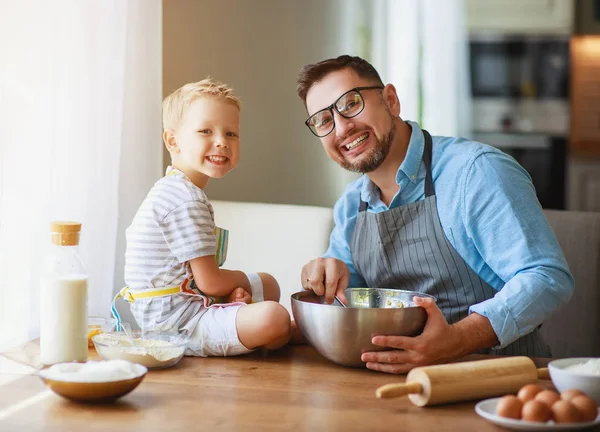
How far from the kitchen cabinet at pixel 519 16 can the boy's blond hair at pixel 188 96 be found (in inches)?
99.4

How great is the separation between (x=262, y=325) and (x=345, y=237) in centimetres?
59

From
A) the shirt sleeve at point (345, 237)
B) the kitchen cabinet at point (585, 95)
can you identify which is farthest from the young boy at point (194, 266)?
the kitchen cabinet at point (585, 95)

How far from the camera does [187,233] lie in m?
1.45

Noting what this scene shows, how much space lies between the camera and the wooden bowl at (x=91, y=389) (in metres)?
1.10

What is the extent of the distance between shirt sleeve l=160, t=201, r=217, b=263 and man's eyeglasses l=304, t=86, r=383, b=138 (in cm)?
42

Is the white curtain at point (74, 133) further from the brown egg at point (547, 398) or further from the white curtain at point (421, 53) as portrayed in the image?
the brown egg at point (547, 398)

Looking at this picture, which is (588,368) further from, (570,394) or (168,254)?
(168,254)

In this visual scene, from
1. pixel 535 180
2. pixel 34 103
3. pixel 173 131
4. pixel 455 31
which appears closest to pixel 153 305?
pixel 173 131

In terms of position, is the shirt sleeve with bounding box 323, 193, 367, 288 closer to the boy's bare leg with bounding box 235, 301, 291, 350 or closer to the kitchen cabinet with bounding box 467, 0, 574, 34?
the boy's bare leg with bounding box 235, 301, 291, 350

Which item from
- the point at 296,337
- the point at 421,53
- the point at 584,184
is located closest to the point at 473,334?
the point at 296,337

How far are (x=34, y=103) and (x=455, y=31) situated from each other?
6.78 ft

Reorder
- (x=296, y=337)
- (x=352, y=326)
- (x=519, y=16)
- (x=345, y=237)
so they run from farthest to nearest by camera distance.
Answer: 1. (x=519, y=16)
2. (x=345, y=237)
3. (x=296, y=337)
4. (x=352, y=326)

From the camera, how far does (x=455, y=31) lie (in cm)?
334

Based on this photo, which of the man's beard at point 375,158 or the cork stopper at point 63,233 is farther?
the man's beard at point 375,158
